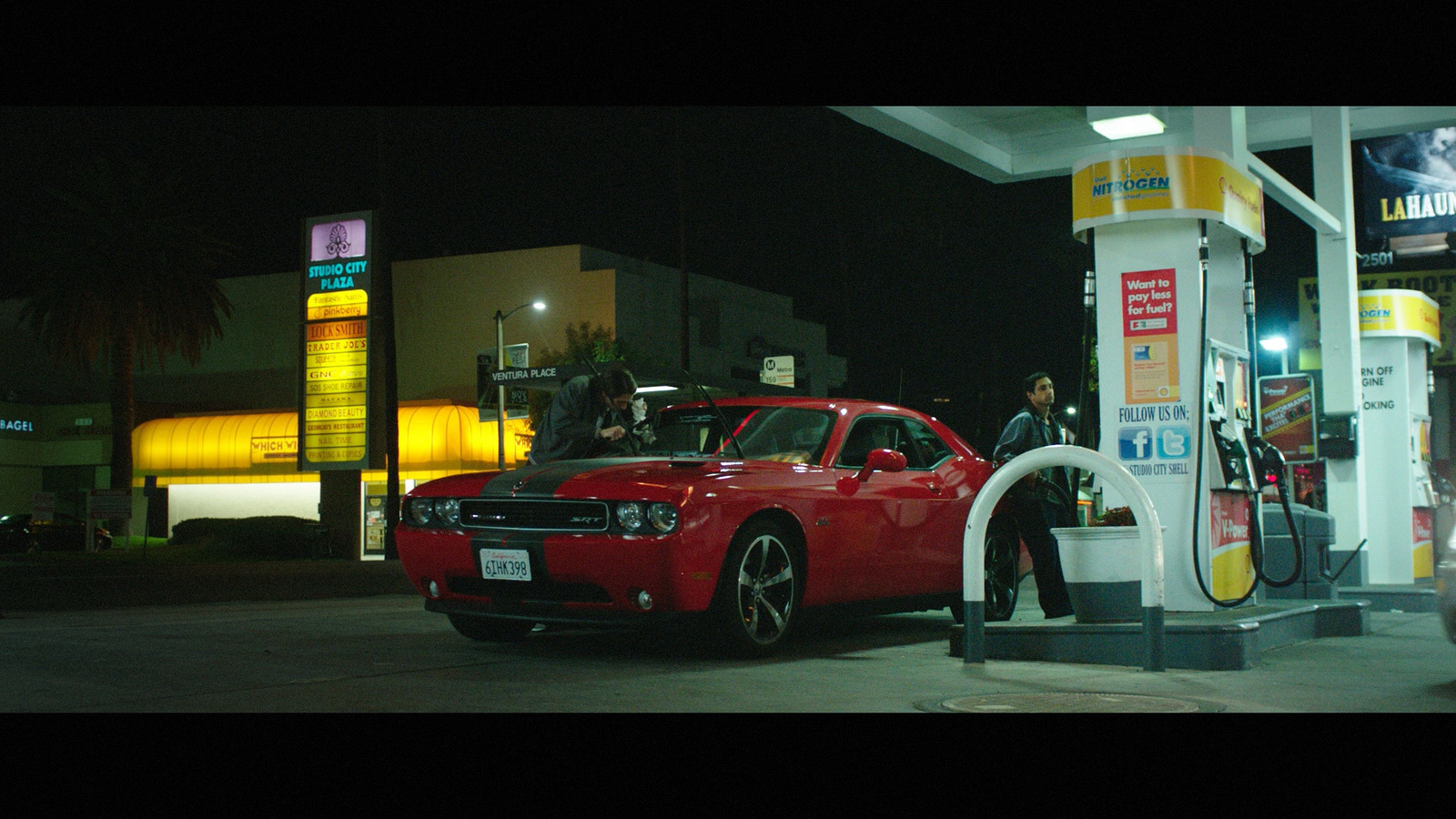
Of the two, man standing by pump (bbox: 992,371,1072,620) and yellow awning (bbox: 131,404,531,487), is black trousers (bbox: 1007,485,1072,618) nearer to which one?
man standing by pump (bbox: 992,371,1072,620)

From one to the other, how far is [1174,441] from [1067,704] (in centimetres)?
292

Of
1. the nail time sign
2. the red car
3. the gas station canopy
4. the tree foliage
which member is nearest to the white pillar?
the gas station canopy

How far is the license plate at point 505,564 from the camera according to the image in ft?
21.4

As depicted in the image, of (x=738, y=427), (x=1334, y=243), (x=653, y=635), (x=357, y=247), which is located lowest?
(x=653, y=635)

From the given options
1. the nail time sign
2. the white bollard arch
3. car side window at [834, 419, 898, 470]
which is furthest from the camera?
the nail time sign

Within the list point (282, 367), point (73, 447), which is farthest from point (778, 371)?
point (73, 447)

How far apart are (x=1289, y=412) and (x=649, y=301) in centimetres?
3060

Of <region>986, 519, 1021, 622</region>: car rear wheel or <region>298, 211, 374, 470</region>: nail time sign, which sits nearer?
<region>986, 519, 1021, 622</region>: car rear wheel

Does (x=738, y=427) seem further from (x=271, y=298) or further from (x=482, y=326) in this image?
(x=271, y=298)

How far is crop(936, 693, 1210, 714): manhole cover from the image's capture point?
5117 mm

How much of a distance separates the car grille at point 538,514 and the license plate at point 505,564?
0.15 meters

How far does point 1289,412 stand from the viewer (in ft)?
36.9

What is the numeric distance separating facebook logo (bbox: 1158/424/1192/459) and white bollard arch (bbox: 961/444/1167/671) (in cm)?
116

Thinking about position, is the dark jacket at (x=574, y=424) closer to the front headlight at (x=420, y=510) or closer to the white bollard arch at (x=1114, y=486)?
the front headlight at (x=420, y=510)
